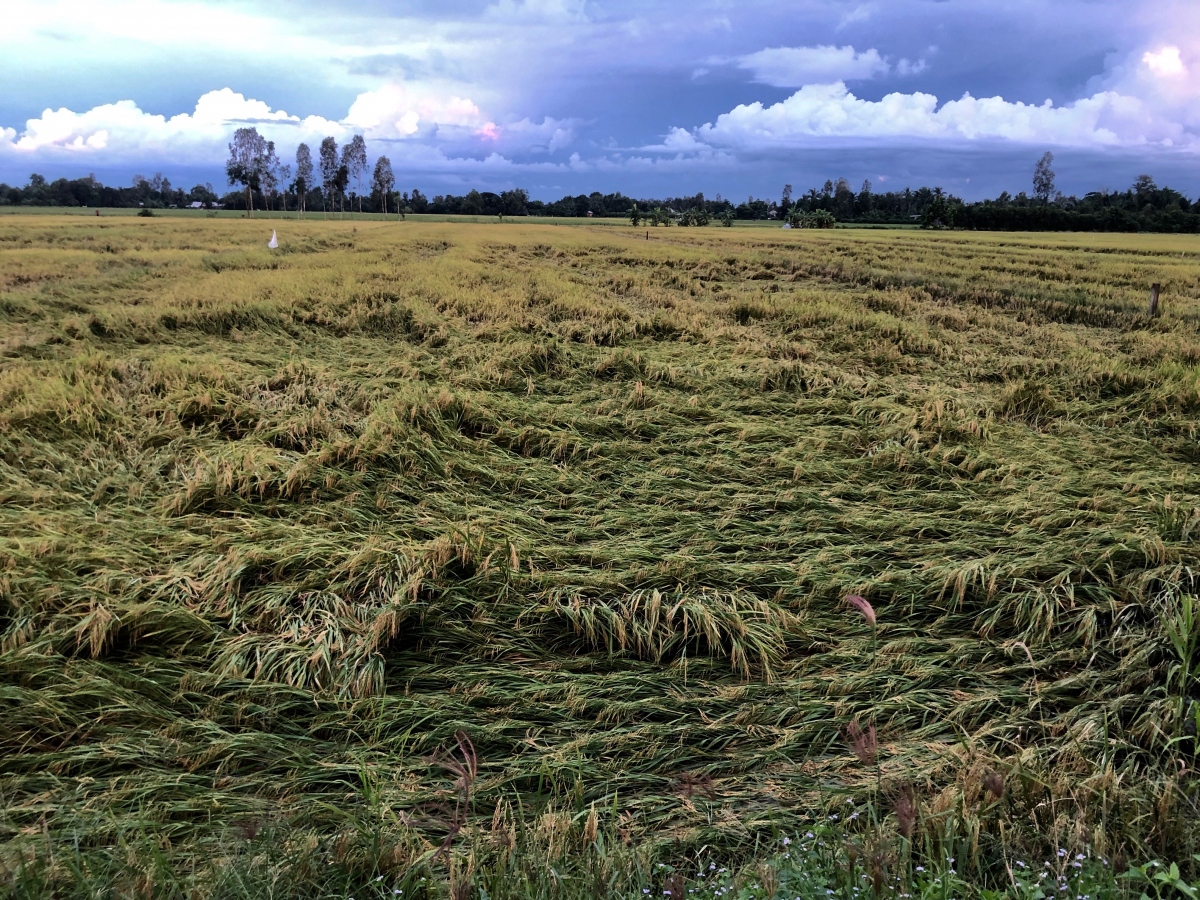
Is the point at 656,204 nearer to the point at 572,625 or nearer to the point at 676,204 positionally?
the point at 676,204

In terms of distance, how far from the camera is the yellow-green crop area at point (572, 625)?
1.83 meters

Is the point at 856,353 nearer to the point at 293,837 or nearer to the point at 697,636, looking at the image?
the point at 697,636

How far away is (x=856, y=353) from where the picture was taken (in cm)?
866

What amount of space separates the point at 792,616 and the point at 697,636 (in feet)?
1.68

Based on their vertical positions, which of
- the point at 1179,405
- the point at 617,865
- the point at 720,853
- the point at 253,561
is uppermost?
the point at 1179,405

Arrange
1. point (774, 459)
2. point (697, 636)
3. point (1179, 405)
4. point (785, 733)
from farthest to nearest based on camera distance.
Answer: point (1179, 405), point (774, 459), point (697, 636), point (785, 733)

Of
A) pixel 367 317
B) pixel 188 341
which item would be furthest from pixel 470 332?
pixel 188 341

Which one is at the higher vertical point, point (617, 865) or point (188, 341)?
point (188, 341)

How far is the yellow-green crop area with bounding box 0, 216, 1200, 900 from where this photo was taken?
1827mm

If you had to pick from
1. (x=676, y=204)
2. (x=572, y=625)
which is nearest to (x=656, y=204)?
(x=676, y=204)

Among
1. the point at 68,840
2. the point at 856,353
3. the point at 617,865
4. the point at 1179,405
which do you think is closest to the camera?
the point at 617,865

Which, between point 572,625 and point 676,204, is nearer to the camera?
point 572,625

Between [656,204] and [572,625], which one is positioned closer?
[572,625]

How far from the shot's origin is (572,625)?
305cm
